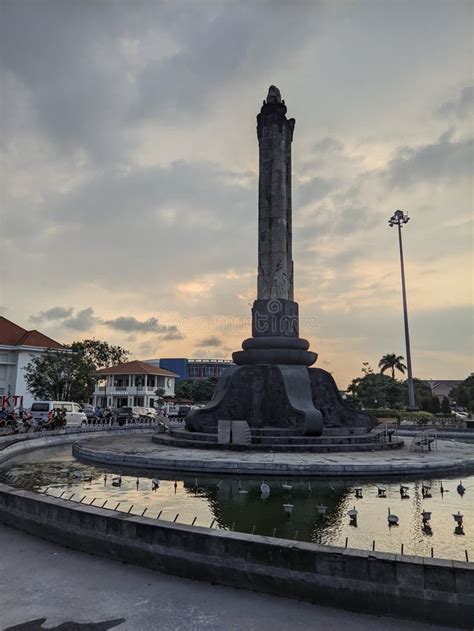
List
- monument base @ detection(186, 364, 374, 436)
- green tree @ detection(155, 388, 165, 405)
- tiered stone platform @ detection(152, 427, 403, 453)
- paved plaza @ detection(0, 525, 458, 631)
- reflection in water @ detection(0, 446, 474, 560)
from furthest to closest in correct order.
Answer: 1. green tree @ detection(155, 388, 165, 405)
2. monument base @ detection(186, 364, 374, 436)
3. tiered stone platform @ detection(152, 427, 403, 453)
4. reflection in water @ detection(0, 446, 474, 560)
5. paved plaza @ detection(0, 525, 458, 631)

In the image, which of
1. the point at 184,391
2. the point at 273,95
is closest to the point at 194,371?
the point at 184,391

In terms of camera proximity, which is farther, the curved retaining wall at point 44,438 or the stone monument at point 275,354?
the stone monument at point 275,354

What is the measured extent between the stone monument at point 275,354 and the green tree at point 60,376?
26.8 m

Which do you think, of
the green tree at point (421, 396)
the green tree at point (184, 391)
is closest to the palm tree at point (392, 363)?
the green tree at point (421, 396)

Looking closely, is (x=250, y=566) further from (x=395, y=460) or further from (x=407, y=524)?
(x=395, y=460)

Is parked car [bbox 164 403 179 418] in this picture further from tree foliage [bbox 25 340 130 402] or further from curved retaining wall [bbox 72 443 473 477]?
curved retaining wall [bbox 72 443 473 477]

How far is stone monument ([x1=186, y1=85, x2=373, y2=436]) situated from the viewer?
17.1m

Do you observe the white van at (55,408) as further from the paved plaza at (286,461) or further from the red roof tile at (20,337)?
the red roof tile at (20,337)

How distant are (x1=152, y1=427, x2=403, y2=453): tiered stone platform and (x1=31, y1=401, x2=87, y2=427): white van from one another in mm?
11663

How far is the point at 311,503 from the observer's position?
335 inches

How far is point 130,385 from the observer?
64.8 m

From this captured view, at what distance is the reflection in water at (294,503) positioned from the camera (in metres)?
6.50

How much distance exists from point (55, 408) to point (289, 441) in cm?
1678

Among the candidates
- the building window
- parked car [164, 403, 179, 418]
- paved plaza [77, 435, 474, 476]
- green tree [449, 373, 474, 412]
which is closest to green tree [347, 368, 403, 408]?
green tree [449, 373, 474, 412]
